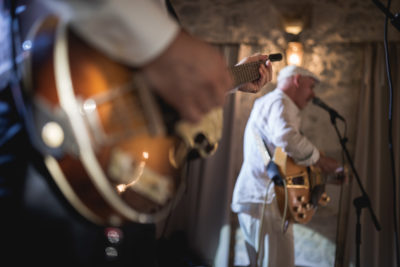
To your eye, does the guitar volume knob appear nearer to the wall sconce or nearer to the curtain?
the curtain

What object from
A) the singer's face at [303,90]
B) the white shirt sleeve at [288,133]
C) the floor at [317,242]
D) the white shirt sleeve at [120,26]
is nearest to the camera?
the white shirt sleeve at [120,26]

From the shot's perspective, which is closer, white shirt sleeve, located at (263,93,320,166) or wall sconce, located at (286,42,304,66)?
white shirt sleeve, located at (263,93,320,166)

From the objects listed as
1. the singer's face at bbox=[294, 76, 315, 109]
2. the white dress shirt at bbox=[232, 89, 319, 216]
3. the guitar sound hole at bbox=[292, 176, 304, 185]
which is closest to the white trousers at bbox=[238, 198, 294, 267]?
the white dress shirt at bbox=[232, 89, 319, 216]

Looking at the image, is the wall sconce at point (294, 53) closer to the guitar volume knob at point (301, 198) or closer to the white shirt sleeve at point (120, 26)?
the guitar volume knob at point (301, 198)

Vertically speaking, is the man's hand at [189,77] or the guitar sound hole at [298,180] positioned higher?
the man's hand at [189,77]

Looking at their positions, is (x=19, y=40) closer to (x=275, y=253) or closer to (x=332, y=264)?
(x=275, y=253)

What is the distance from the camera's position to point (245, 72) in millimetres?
1320

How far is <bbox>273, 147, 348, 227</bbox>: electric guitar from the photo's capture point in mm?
2613

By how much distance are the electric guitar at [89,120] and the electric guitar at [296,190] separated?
215cm

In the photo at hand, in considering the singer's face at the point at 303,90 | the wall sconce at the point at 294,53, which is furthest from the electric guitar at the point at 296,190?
the wall sconce at the point at 294,53

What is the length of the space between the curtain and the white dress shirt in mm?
1962

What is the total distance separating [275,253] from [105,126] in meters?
2.46

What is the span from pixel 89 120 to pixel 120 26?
0.14m

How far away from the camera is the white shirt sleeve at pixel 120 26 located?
0.50 meters
